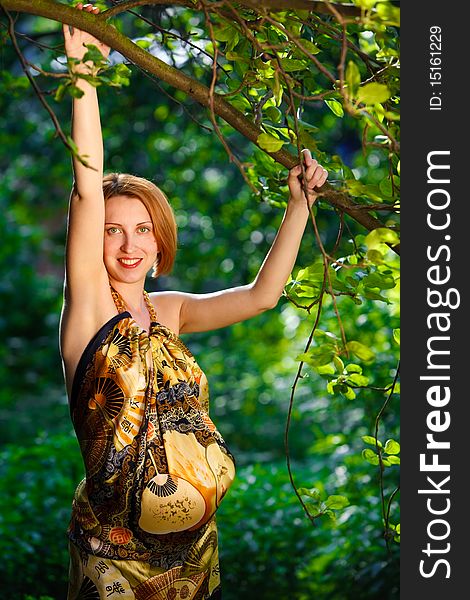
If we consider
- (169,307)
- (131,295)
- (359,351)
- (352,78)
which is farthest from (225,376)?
(352,78)

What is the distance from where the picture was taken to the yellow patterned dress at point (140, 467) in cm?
191

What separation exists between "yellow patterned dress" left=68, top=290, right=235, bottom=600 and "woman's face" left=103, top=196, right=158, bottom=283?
0.06 metres

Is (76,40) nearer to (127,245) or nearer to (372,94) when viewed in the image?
(127,245)

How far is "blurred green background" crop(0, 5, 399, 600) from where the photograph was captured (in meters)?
3.52

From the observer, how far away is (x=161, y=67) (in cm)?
177

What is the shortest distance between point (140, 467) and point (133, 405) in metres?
0.12

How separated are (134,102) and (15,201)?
100 inches

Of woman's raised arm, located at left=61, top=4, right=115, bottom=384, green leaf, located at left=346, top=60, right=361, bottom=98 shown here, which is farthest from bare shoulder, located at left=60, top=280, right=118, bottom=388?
green leaf, located at left=346, top=60, right=361, bottom=98

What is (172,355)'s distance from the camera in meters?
2.04

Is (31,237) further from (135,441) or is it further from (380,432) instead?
(135,441)

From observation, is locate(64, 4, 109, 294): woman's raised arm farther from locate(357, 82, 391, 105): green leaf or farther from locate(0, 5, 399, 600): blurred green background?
locate(357, 82, 391, 105): green leaf

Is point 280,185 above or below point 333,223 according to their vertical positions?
below

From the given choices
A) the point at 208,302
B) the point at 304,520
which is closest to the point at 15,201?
the point at 304,520

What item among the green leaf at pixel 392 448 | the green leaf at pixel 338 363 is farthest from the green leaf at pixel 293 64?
the green leaf at pixel 392 448
